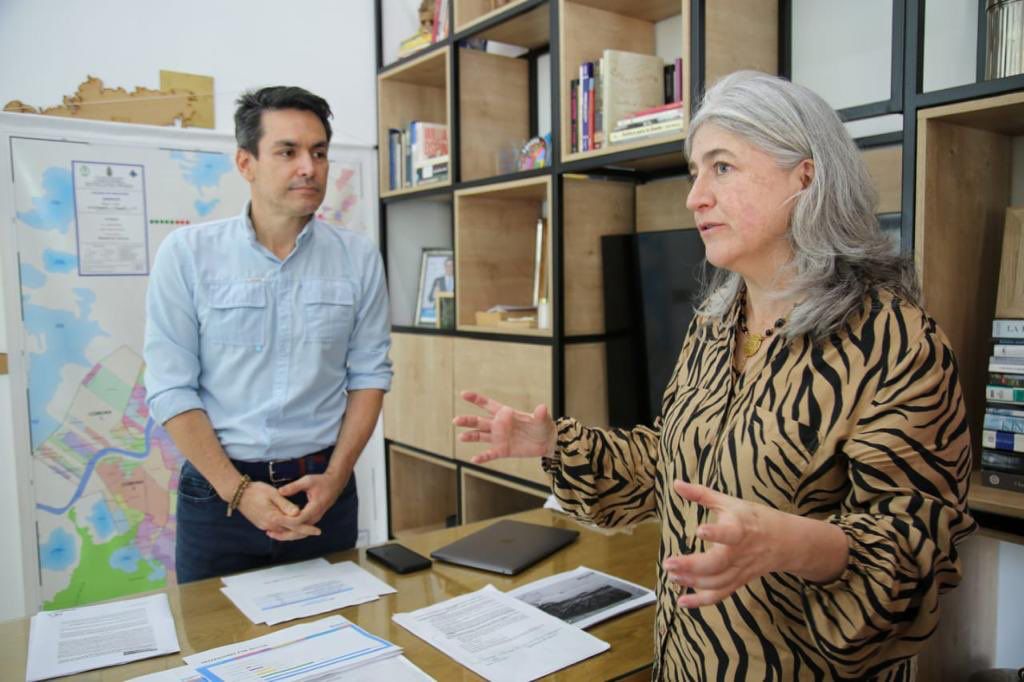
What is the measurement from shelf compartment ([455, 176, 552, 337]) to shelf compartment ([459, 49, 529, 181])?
0.47 ft

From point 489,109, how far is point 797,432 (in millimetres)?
2351

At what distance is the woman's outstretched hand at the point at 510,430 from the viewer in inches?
52.1

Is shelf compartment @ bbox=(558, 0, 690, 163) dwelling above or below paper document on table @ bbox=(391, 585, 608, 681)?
above

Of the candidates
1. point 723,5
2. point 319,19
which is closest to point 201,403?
point 723,5

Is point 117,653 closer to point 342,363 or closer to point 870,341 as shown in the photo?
point 342,363

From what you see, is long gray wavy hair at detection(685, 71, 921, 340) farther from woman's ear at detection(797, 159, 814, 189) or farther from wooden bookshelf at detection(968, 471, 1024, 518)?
wooden bookshelf at detection(968, 471, 1024, 518)

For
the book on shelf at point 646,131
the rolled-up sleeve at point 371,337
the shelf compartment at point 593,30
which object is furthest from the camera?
the shelf compartment at point 593,30

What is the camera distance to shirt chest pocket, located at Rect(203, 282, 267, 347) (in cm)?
191

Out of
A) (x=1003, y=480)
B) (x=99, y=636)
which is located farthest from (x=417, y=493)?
(x=1003, y=480)

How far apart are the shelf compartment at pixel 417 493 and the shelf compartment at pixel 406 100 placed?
4.08 feet

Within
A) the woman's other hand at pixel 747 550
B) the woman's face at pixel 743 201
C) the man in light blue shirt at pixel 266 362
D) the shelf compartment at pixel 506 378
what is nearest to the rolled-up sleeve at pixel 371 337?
the man in light blue shirt at pixel 266 362

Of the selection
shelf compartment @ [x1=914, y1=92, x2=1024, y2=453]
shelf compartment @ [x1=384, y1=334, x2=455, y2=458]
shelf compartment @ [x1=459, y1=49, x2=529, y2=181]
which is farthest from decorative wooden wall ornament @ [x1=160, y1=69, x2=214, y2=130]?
shelf compartment @ [x1=914, y1=92, x2=1024, y2=453]

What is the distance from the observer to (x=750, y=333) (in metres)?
1.26

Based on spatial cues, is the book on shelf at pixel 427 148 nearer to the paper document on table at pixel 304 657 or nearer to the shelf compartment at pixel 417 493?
the shelf compartment at pixel 417 493
